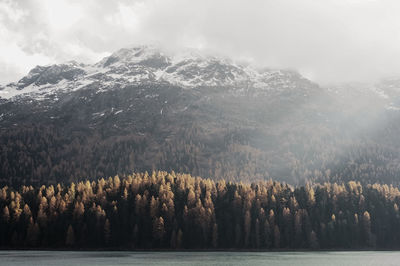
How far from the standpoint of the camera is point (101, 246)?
197250 millimetres

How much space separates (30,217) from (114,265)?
80621 millimetres

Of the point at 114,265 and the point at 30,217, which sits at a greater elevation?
the point at 30,217

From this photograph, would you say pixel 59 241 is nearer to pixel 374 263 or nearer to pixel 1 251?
pixel 1 251

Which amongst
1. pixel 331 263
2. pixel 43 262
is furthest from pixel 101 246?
pixel 331 263

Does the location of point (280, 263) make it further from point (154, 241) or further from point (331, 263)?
point (154, 241)

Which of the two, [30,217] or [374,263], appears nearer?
[374,263]

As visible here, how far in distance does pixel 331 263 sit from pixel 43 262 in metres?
85.6

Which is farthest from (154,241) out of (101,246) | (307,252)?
(307,252)

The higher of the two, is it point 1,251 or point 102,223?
point 102,223

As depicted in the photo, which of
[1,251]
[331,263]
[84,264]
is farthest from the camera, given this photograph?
[1,251]

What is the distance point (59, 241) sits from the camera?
196875mm

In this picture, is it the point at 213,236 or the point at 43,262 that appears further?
the point at 213,236

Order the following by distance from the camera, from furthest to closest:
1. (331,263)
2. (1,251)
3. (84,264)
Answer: (1,251)
(331,263)
(84,264)

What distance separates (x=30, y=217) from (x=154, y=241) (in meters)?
52.9
